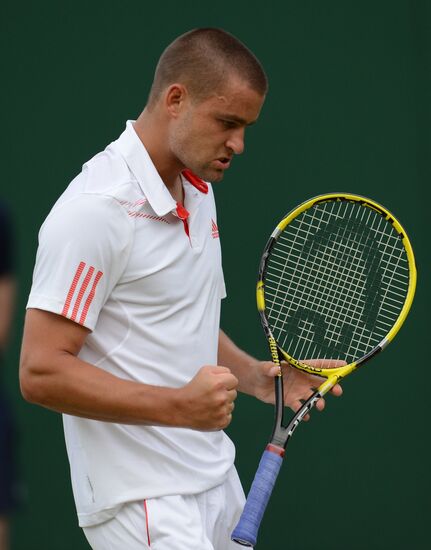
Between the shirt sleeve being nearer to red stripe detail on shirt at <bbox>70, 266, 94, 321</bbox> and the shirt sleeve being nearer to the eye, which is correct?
red stripe detail on shirt at <bbox>70, 266, 94, 321</bbox>

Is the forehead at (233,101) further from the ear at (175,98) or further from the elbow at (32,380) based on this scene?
the elbow at (32,380)

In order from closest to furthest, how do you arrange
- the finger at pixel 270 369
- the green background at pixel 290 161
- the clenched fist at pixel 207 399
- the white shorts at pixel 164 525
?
the clenched fist at pixel 207 399 → the white shorts at pixel 164 525 → the finger at pixel 270 369 → the green background at pixel 290 161

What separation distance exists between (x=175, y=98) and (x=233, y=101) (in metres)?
0.12

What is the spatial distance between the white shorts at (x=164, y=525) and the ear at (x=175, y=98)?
28.4 inches

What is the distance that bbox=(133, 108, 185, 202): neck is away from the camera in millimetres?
1979

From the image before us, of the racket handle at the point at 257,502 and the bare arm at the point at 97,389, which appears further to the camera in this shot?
the racket handle at the point at 257,502

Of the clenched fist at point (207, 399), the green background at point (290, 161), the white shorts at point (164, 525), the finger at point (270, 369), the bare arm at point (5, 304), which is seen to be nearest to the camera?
the bare arm at point (5, 304)

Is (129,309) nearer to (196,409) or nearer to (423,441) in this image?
(196,409)

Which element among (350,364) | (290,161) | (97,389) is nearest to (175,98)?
(97,389)

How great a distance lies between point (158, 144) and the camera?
1.98 m

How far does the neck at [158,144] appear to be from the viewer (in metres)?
1.98

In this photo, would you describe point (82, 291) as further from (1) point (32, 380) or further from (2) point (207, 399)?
(2) point (207, 399)

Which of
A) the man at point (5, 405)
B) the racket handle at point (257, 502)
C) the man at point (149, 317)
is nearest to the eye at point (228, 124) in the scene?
the man at point (149, 317)

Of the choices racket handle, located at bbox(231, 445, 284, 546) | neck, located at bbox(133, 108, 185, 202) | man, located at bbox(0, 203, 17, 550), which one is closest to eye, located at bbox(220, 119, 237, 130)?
neck, located at bbox(133, 108, 185, 202)
